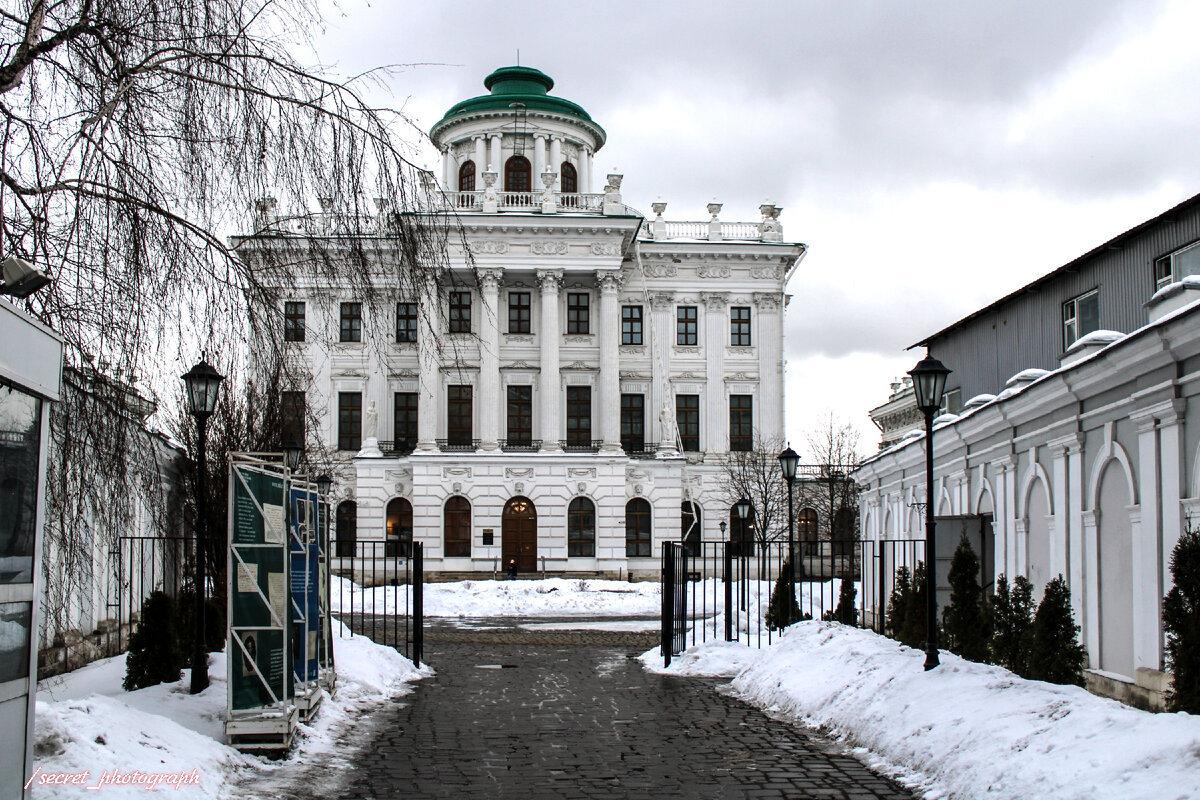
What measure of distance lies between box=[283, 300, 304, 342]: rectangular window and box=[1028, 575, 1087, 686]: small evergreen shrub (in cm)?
732

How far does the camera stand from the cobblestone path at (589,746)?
997 cm

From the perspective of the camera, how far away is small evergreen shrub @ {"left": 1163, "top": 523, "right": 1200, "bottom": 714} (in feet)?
28.5

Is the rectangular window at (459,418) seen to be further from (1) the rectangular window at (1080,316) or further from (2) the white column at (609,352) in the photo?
(1) the rectangular window at (1080,316)

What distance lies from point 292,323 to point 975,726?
6.56 m

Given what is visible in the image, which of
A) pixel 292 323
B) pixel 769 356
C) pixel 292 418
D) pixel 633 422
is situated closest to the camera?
pixel 292 323

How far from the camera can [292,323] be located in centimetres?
1005

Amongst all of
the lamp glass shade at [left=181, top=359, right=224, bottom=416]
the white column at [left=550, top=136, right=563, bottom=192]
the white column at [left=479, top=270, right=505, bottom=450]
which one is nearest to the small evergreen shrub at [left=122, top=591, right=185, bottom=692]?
the lamp glass shade at [left=181, top=359, right=224, bottom=416]

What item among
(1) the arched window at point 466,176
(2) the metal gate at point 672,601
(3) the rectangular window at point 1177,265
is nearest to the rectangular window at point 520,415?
(1) the arched window at point 466,176

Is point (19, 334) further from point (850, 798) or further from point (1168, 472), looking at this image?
point (1168, 472)

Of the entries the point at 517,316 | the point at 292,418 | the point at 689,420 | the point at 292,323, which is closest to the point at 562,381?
the point at 517,316

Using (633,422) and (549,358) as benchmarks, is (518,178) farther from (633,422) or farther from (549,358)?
(633,422)

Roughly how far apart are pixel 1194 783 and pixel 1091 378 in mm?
8243

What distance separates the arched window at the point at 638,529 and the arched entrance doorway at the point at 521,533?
4.41 meters

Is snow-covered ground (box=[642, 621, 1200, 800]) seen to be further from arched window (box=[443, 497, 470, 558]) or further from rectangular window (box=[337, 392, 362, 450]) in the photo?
rectangular window (box=[337, 392, 362, 450])
